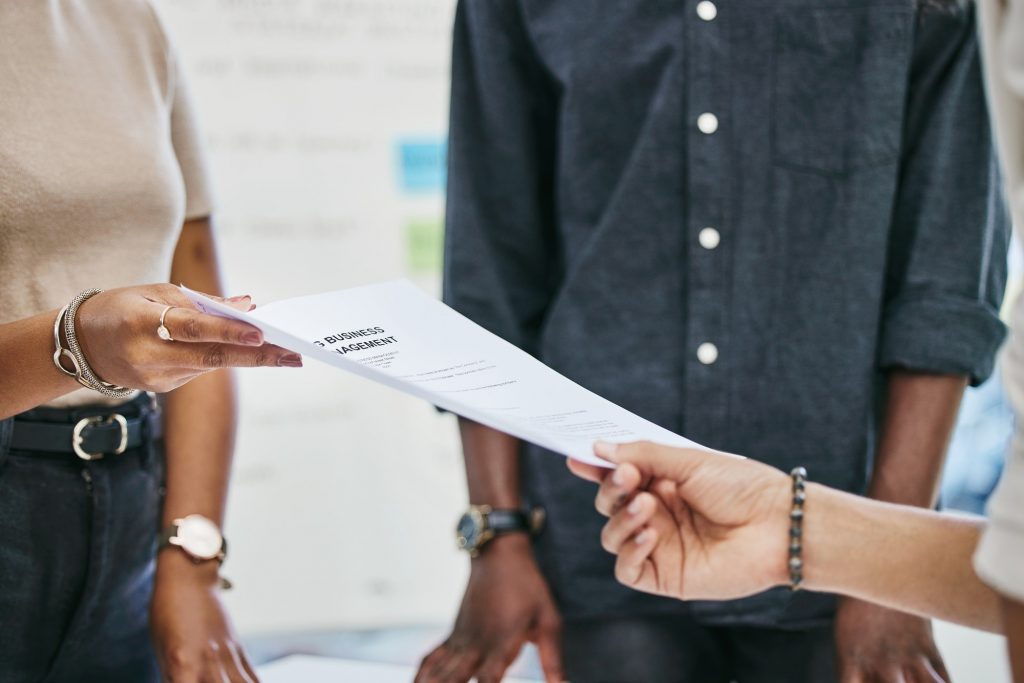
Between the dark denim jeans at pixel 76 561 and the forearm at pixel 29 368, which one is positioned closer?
the forearm at pixel 29 368

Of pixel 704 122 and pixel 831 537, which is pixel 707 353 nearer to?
pixel 704 122

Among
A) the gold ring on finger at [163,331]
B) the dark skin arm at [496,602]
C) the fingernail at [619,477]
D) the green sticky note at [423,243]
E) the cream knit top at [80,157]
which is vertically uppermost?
the cream knit top at [80,157]

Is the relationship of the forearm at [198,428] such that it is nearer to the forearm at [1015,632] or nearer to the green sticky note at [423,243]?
the forearm at [1015,632]

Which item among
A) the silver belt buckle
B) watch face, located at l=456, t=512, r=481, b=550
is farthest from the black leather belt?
watch face, located at l=456, t=512, r=481, b=550

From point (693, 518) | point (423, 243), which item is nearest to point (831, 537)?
point (693, 518)

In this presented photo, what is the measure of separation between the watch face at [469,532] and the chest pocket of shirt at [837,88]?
1.86 feet

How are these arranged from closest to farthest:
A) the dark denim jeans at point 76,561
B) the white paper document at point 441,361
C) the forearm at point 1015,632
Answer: the forearm at point 1015,632
the white paper document at point 441,361
the dark denim jeans at point 76,561

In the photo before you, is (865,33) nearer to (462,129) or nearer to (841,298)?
(841,298)

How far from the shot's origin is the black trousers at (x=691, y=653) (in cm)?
118

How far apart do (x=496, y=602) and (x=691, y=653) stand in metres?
0.25

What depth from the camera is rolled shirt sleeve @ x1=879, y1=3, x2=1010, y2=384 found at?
1120 millimetres

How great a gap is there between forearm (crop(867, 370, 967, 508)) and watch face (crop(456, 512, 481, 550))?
Result: 46 cm

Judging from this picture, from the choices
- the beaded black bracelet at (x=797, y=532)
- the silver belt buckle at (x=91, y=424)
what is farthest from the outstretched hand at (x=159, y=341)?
the beaded black bracelet at (x=797, y=532)

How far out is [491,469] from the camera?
49.7 inches
